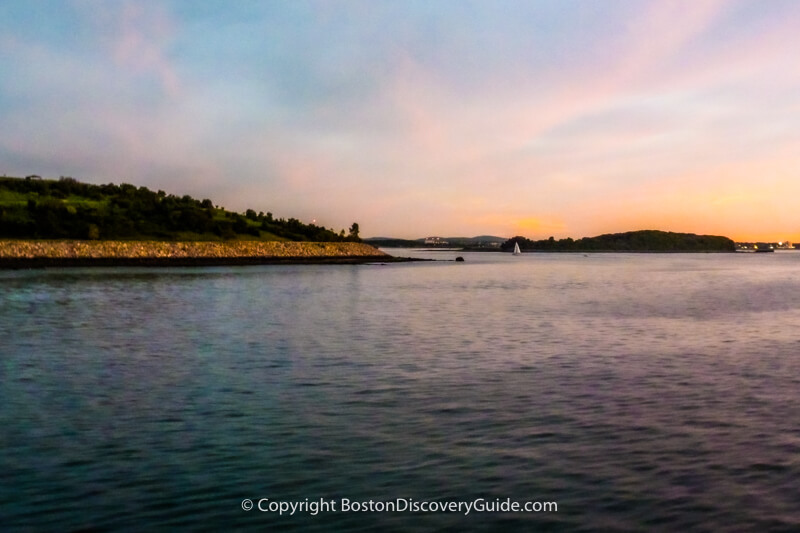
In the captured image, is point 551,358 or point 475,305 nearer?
point 551,358

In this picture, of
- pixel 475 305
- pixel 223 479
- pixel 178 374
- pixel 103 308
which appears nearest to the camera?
pixel 223 479

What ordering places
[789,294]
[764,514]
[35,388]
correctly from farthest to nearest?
[789,294], [35,388], [764,514]

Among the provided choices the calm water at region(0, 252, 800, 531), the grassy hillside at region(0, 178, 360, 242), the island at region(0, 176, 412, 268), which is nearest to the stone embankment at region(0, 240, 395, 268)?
the island at region(0, 176, 412, 268)

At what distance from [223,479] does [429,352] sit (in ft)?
49.8

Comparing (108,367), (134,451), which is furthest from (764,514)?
(108,367)

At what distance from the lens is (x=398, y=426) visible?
1475 cm

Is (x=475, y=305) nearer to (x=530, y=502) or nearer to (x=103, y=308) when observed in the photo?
(x=103, y=308)

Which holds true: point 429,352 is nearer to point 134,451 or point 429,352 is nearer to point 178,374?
point 178,374

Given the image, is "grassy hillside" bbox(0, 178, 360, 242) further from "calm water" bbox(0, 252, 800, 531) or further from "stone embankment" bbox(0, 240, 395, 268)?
"calm water" bbox(0, 252, 800, 531)

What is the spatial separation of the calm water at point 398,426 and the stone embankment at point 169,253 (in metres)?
89.6

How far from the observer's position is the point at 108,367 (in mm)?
22328

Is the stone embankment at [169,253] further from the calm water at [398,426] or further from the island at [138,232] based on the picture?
the calm water at [398,426]

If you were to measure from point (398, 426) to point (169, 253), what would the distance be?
5047 inches

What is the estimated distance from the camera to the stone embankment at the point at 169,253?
113 meters
